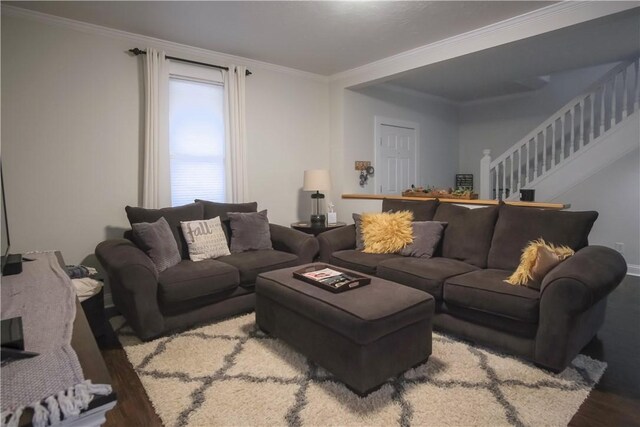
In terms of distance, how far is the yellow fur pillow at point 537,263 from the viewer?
7.54 ft

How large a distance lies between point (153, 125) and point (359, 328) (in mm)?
2826

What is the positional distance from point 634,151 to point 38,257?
605 cm

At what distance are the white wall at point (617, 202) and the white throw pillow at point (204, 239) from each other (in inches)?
181

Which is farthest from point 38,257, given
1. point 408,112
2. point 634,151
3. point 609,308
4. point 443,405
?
point 634,151

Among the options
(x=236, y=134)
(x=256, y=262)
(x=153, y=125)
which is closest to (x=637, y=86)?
(x=236, y=134)

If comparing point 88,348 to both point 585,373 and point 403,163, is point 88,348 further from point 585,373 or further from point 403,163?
point 403,163

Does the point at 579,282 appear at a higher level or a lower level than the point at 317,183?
lower

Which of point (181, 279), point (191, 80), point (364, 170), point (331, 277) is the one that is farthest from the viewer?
point (364, 170)

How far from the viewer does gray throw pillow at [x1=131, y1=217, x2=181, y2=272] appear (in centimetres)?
291

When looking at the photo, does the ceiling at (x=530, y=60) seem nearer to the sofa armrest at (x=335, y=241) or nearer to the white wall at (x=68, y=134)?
the sofa armrest at (x=335, y=241)

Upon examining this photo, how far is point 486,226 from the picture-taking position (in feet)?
10.1

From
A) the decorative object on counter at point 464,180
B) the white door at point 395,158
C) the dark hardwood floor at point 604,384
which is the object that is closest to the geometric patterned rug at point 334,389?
the dark hardwood floor at point 604,384

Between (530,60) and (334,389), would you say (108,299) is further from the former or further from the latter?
(530,60)

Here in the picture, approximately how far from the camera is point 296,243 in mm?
3529
